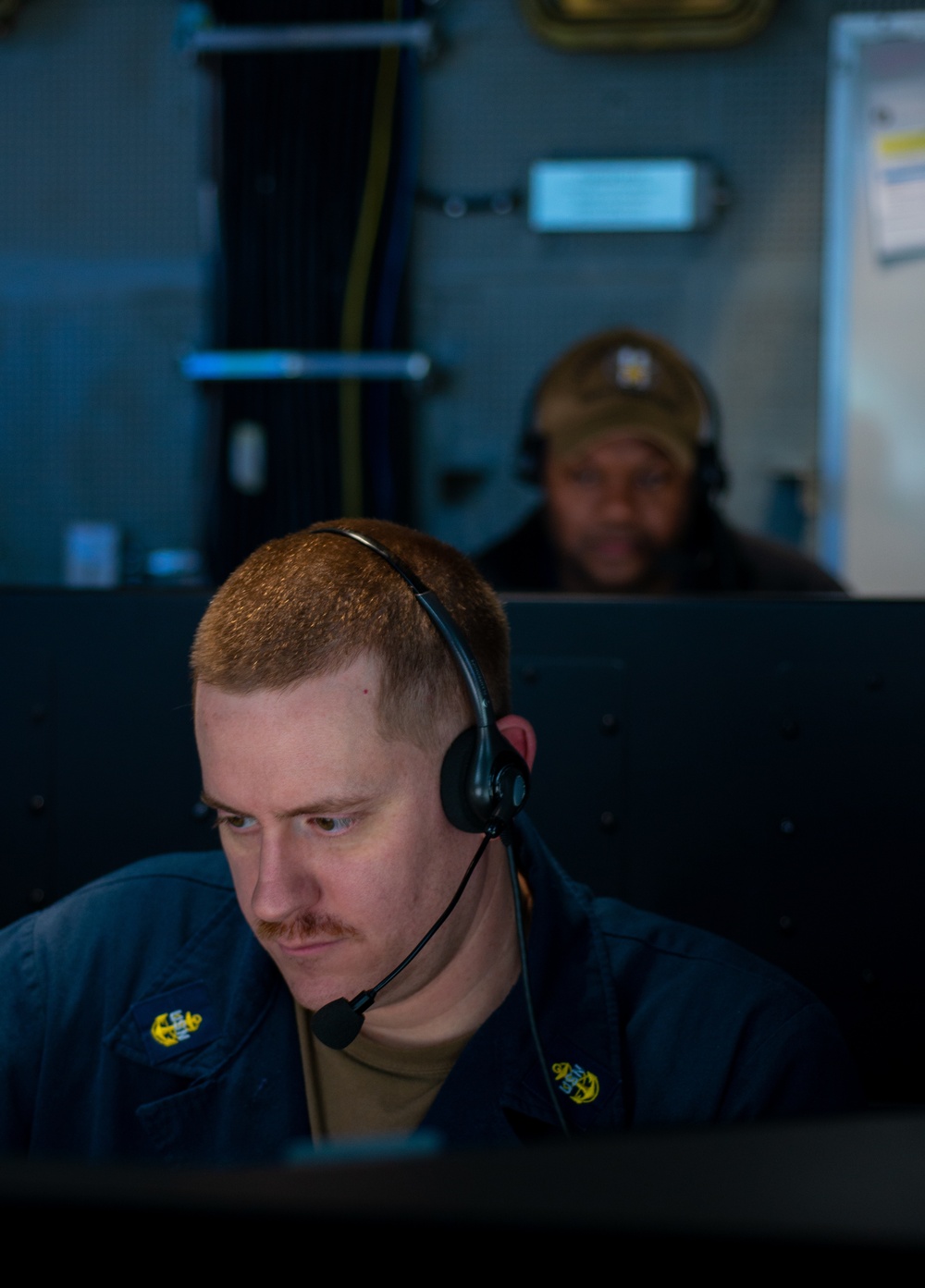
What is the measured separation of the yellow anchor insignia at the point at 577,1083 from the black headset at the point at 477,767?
0.63 ft

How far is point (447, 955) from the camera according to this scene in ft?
3.38

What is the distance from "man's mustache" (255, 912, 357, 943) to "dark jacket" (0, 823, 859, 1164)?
0.47ft

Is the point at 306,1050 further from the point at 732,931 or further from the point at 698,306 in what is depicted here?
the point at 698,306

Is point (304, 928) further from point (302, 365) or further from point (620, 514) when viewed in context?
point (302, 365)

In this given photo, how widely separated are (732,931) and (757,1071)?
0.92ft

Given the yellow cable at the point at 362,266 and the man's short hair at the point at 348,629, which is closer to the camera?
the man's short hair at the point at 348,629

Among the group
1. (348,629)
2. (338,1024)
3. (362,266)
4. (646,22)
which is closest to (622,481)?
(362,266)

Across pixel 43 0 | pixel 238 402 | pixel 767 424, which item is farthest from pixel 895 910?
pixel 43 0

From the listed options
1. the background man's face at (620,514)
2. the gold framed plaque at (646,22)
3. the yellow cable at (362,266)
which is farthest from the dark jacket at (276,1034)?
the gold framed plaque at (646,22)

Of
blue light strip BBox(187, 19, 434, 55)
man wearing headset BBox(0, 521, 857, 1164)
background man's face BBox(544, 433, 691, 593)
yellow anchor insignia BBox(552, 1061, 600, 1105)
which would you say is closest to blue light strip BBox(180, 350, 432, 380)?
blue light strip BBox(187, 19, 434, 55)

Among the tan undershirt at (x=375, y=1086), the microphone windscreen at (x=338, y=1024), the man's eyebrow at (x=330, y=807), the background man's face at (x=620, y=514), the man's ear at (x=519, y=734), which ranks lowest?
the tan undershirt at (x=375, y=1086)

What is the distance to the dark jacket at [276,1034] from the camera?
974 millimetres

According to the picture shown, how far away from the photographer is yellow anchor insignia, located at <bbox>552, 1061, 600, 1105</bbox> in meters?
0.98

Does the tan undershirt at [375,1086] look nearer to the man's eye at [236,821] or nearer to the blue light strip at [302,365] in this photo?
the man's eye at [236,821]
